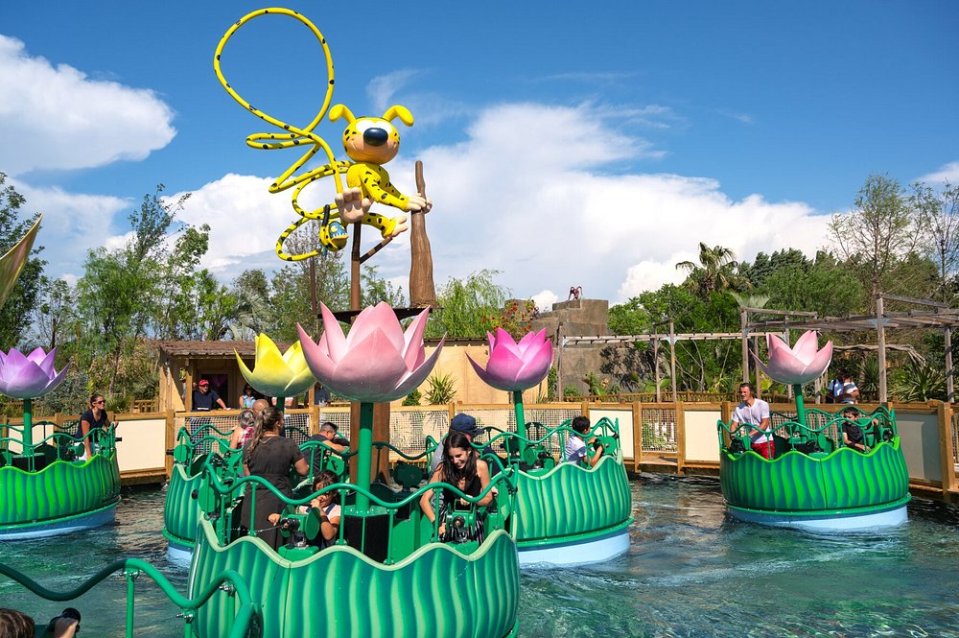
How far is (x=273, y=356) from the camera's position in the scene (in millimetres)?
7328

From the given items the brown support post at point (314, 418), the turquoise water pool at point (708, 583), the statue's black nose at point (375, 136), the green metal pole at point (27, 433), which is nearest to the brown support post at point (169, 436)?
the brown support post at point (314, 418)

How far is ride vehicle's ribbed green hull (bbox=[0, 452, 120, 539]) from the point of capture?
8586 mm

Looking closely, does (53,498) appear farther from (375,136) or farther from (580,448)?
(580,448)

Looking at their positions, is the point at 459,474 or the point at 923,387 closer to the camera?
the point at 459,474

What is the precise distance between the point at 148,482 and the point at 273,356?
677 centimetres

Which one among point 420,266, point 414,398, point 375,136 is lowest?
point 414,398

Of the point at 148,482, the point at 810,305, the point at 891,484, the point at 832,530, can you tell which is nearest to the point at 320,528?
the point at 832,530

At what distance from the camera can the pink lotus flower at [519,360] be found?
26.1ft

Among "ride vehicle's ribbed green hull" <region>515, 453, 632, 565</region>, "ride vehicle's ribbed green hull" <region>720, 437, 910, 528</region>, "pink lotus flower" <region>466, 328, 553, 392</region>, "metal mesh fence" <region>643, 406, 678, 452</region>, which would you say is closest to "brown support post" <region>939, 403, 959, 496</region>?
"ride vehicle's ribbed green hull" <region>720, 437, 910, 528</region>

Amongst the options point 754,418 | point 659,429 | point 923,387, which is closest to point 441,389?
point 659,429

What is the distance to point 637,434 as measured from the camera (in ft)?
44.2

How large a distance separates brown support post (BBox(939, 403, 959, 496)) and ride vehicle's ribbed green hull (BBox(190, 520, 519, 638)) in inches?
306

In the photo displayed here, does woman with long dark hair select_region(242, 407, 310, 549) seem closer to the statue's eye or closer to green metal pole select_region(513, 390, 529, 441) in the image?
green metal pole select_region(513, 390, 529, 441)

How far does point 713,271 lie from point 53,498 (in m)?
30.6
